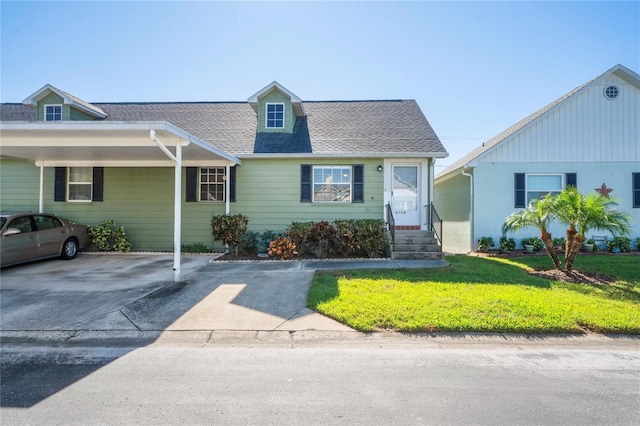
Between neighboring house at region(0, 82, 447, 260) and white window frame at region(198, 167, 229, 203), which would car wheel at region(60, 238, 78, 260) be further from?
white window frame at region(198, 167, 229, 203)

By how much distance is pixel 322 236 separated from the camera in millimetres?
9281

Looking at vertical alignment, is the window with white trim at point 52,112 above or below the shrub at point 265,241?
above

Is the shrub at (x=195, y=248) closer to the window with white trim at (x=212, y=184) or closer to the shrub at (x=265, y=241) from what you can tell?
the window with white trim at (x=212, y=184)

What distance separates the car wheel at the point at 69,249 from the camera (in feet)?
30.4

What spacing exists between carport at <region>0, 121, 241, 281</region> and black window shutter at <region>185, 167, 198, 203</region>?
0.42 m

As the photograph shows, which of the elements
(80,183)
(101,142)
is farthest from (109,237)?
(101,142)

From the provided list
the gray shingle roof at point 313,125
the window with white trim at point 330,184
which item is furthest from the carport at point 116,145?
the window with white trim at point 330,184

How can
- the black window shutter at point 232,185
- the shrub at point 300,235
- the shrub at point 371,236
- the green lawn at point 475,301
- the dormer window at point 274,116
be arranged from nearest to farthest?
the green lawn at point 475,301
the shrub at point 371,236
the shrub at point 300,235
the black window shutter at point 232,185
the dormer window at point 274,116

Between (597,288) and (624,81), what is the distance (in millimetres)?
9200

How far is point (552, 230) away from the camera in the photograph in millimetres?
10758

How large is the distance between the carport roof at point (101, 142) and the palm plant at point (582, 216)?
8590 millimetres

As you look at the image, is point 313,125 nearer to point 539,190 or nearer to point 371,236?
point 371,236

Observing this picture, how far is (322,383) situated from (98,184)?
37.6 ft

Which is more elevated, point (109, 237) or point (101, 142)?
point (101, 142)
